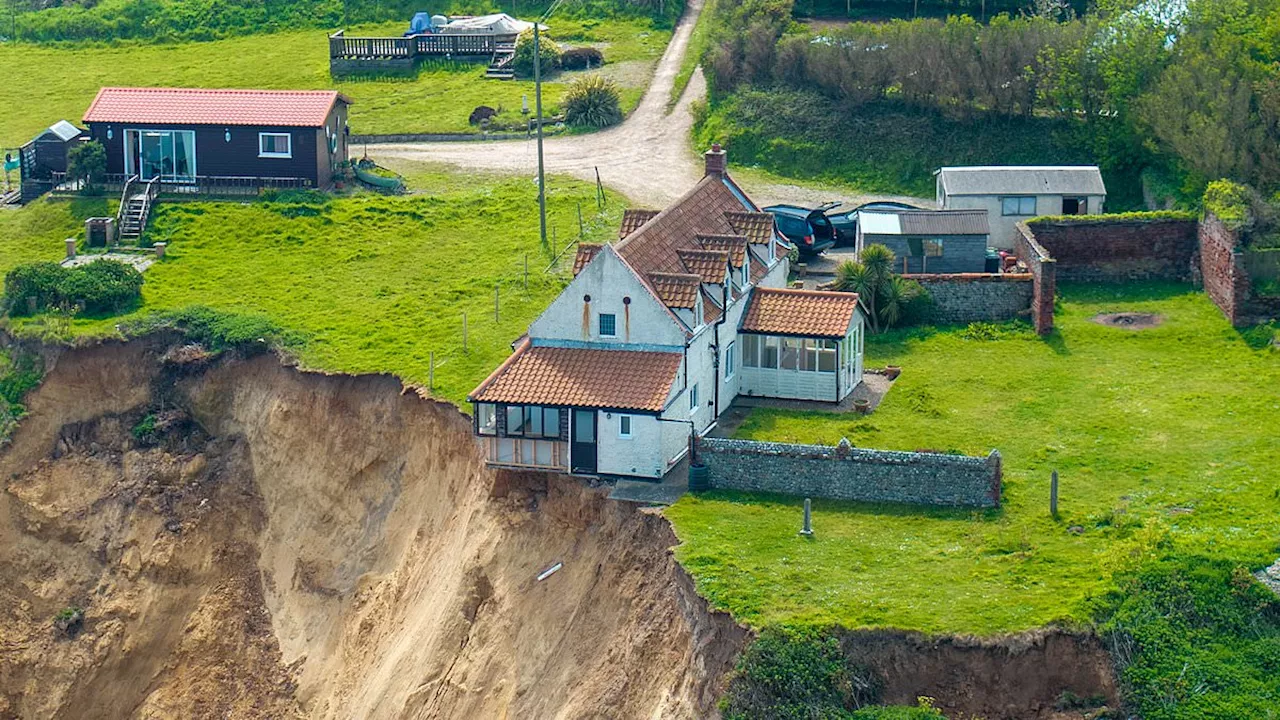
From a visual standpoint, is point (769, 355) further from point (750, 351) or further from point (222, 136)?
point (222, 136)

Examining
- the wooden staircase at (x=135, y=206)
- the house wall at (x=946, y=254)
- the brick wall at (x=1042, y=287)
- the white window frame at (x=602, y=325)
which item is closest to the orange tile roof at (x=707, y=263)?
the white window frame at (x=602, y=325)

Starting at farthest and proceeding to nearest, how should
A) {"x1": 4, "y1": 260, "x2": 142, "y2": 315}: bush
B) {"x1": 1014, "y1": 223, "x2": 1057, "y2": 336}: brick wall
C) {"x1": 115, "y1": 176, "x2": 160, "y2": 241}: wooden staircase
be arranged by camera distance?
1. {"x1": 115, "y1": 176, "x2": 160, "y2": 241}: wooden staircase
2. {"x1": 4, "y1": 260, "x2": 142, "y2": 315}: bush
3. {"x1": 1014, "y1": 223, "x2": 1057, "y2": 336}: brick wall

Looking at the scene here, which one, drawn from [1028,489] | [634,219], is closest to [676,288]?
[634,219]

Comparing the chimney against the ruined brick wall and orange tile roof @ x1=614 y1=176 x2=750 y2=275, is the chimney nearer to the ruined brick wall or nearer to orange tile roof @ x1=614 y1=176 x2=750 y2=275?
orange tile roof @ x1=614 y1=176 x2=750 y2=275

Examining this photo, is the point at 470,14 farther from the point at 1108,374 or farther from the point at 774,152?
the point at 1108,374

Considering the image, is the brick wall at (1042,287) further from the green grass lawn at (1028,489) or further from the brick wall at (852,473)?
the brick wall at (852,473)

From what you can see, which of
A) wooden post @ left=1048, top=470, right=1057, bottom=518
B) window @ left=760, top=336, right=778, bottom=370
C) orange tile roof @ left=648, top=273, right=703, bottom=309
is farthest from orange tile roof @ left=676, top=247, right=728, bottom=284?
wooden post @ left=1048, top=470, right=1057, bottom=518
